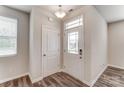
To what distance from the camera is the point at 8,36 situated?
2.68 m

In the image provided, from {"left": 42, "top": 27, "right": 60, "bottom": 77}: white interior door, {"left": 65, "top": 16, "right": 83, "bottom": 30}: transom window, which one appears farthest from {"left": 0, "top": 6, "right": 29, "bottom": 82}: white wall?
{"left": 65, "top": 16, "right": 83, "bottom": 30}: transom window

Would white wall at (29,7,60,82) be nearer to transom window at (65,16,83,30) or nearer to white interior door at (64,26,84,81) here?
transom window at (65,16,83,30)

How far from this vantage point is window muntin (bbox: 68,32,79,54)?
289cm

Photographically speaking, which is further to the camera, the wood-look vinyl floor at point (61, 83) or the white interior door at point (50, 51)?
the white interior door at point (50, 51)

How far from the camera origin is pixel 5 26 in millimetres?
2613

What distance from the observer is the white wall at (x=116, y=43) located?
3.87 m

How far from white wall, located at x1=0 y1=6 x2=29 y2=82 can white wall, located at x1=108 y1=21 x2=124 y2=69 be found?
13.0ft

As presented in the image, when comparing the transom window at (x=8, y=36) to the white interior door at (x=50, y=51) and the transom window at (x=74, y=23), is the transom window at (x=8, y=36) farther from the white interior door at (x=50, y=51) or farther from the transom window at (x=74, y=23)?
the transom window at (x=74, y=23)

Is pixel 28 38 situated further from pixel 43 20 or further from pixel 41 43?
pixel 43 20

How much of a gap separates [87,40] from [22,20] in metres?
2.41

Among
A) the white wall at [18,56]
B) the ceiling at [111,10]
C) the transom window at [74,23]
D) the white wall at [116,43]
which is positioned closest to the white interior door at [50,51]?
the transom window at [74,23]

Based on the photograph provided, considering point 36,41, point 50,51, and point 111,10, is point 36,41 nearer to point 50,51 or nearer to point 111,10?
point 50,51

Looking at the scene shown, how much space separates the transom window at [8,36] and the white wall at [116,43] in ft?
14.1
